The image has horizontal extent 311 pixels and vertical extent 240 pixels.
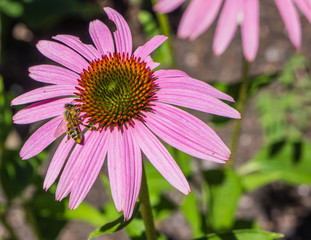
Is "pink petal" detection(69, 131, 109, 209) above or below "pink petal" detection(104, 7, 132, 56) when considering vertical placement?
below

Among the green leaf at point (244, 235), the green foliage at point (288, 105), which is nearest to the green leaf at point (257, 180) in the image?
the green foliage at point (288, 105)

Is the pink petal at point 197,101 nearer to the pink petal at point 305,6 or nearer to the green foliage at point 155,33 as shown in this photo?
the pink petal at point 305,6

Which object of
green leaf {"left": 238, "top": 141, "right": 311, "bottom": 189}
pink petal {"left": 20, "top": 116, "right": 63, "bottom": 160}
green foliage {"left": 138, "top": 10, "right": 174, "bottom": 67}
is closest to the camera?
pink petal {"left": 20, "top": 116, "right": 63, "bottom": 160}

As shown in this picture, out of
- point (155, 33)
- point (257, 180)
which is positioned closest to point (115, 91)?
point (155, 33)

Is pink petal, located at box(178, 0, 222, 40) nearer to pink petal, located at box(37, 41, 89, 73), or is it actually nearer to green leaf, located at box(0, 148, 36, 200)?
pink petal, located at box(37, 41, 89, 73)

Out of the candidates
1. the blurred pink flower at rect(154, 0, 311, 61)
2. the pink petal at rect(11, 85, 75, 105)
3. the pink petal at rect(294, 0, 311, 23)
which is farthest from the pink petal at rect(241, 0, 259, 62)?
the pink petal at rect(11, 85, 75, 105)

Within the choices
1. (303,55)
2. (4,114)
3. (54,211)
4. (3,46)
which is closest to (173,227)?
(54,211)

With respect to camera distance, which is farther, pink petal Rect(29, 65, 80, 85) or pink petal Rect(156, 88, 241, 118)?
pink petal Rect(29, 65, 80, 85)
